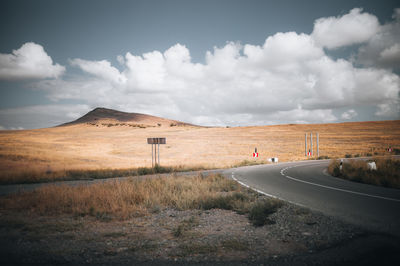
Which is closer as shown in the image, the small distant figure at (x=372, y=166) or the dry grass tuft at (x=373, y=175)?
the dry grass tuft at (x=373, y=175)

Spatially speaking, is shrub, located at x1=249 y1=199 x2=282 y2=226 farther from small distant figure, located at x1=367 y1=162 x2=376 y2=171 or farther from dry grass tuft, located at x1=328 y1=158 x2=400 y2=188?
small distant figure, located at x1=367 y1=162 x2=376 y2=171

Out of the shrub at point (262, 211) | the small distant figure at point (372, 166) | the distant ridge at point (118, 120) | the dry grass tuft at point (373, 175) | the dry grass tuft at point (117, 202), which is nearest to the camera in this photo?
the shrub at point (262, 211)

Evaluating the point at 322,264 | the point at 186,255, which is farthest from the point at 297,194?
the point at 186,255

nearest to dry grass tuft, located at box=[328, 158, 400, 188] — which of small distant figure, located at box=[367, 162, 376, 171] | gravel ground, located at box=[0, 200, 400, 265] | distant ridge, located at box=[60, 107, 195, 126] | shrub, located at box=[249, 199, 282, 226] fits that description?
small distant figure, located at box=[367, 162, 376, 171]

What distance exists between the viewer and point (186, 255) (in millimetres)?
4426

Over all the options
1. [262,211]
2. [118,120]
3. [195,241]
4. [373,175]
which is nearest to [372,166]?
[373,175]

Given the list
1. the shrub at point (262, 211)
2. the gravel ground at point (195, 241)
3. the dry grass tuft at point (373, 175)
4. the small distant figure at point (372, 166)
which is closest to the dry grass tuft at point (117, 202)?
the shrub at point (262, 211)

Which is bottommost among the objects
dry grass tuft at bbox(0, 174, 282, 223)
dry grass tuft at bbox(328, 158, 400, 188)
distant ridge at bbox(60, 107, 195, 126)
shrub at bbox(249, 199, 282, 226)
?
dry grass tuft at bbox(328, 158, 400, 188)

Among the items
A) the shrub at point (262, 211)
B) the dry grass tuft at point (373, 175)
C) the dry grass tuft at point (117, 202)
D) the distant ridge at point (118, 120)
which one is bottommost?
the dry grass tuft at point (373, 175)

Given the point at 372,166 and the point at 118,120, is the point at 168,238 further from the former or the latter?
the point at 118,120

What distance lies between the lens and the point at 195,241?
5105 mm

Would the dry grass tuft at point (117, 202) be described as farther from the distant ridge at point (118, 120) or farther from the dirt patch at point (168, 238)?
the distant ridge at point (118, 120)

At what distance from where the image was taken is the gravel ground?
4.23 meters

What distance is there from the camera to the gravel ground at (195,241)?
4.23 metres
